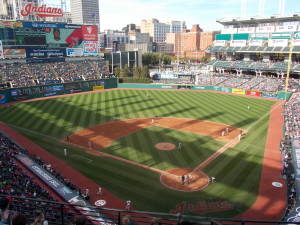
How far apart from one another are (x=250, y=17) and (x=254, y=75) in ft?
53.7

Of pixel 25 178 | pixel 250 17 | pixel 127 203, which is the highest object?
pixel 250 17

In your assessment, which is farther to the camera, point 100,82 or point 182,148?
point 100,82

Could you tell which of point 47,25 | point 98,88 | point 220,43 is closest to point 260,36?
point 220,43

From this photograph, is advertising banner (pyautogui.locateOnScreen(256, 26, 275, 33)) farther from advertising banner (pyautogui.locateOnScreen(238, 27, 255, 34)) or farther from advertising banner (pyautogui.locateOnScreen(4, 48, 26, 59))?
advertising banner (pyautogui.locateOnScreen(4, 48, 26, 59))

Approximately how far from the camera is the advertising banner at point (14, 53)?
56050 millimetres

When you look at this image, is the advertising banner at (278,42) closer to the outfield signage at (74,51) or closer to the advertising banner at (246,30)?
the advertising banner at (246,30)

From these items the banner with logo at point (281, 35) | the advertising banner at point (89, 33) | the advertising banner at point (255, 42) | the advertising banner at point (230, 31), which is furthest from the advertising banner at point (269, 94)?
the advertising banner at point (89, 33)

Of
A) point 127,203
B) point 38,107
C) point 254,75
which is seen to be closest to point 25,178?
point 127,203

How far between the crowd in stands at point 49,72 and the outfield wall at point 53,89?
5.27 ft

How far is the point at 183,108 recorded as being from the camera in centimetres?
4606

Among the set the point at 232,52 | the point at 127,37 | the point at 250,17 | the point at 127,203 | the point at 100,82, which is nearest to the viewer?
the point at 127,203

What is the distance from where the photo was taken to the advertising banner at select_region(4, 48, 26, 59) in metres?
56.0

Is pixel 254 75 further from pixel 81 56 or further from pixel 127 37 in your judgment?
pixel 127 37

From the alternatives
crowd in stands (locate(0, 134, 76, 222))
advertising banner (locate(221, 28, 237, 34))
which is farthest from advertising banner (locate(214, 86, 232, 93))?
crowd in stands (locate(0, 134, 76, 222))
